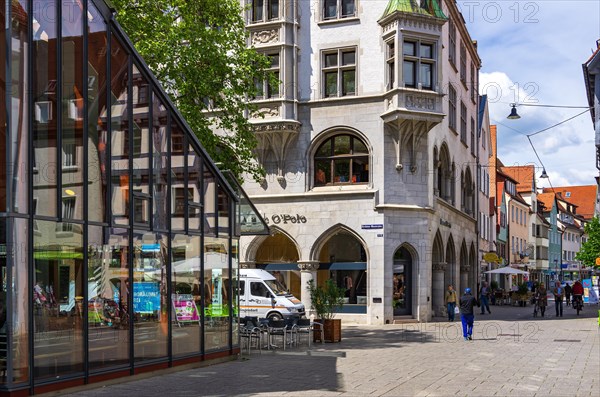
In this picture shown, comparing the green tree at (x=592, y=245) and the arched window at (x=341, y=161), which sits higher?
the arched window at (x=341, y=161)

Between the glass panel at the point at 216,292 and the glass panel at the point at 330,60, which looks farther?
the glass panel at the point at 330,60

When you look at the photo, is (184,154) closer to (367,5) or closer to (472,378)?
(472,378)

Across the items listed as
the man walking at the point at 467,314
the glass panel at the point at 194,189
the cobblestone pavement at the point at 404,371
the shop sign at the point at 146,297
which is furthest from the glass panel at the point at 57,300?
the man walking at the point at 467,314

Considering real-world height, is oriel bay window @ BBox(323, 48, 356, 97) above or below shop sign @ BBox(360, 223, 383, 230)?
above

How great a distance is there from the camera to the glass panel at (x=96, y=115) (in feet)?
44.2

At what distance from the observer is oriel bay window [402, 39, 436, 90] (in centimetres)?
3103

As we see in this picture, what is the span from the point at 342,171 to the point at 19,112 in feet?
69.1

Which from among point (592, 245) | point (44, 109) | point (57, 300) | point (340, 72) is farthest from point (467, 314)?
point (592, 245)

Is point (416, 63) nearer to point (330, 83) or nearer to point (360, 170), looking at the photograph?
point (330, 83)

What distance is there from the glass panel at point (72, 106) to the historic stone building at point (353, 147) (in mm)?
18472

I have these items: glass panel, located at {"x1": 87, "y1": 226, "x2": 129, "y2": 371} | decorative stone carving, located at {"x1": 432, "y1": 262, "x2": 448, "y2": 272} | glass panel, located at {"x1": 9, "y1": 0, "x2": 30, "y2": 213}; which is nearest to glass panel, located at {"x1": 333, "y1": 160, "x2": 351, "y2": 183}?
decorative stone carving, located at {"x1": 432, "y1": 262, "x2": 448, "y2": 272}

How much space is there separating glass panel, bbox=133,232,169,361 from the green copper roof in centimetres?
1819

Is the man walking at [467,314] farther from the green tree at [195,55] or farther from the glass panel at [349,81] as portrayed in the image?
the glass panel at [349,81]

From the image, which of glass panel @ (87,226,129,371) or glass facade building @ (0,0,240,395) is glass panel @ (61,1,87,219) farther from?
glass panel @ (87,226,129,371)
